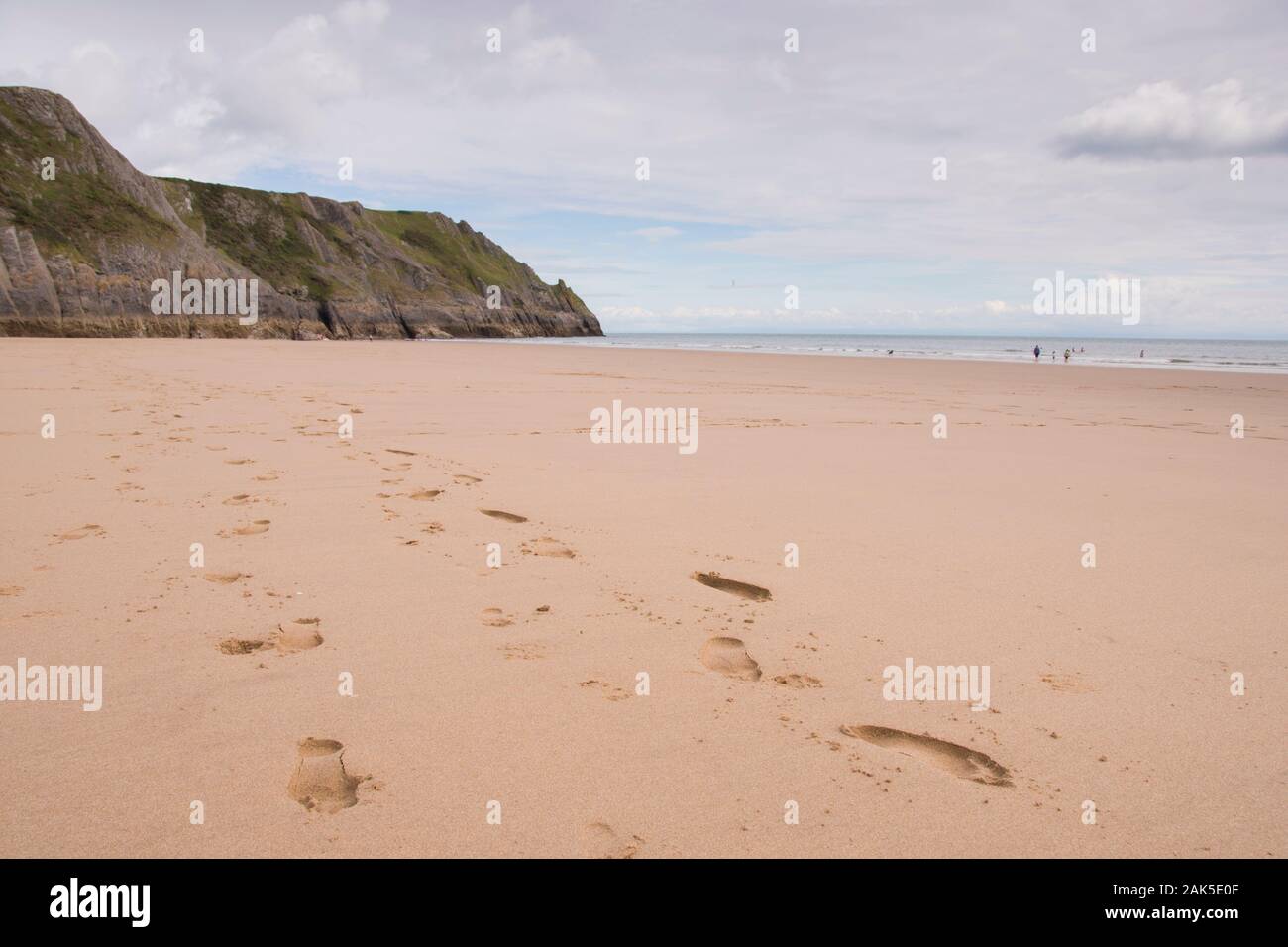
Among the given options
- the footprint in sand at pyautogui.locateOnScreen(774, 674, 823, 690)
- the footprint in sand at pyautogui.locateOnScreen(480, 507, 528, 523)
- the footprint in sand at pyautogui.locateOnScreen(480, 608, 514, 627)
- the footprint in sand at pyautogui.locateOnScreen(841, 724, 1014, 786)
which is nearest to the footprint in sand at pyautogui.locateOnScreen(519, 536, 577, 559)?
the footprint in sand at pyautogui.locateOnScreen(480, 507, 528, 523)

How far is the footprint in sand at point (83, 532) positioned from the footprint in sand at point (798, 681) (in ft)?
14.9

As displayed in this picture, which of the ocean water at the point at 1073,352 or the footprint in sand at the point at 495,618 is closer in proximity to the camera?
the footprint in sand at the point at 495,618

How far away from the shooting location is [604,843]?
2.32 meters

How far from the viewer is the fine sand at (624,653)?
2.44 metres

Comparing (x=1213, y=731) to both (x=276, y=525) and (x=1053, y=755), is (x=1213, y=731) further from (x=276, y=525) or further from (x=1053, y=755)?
(x=276, y=525)

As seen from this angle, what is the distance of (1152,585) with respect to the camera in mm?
4770

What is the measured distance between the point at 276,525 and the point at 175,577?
3.78 ft

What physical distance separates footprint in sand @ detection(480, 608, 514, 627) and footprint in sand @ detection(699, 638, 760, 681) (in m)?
1.02

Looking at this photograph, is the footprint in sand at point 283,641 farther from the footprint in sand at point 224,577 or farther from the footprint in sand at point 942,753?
the footprint in sand at point 942,753

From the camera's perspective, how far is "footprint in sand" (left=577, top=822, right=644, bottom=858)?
7.52 ft

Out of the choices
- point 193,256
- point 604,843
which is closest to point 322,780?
point 604,843

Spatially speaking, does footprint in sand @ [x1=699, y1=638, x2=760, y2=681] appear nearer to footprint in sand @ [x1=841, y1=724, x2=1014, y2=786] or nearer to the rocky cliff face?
footprint in sand @ [x1=841, y1=724, x2=1014, y2=786]

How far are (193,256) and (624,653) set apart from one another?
70.4 metres

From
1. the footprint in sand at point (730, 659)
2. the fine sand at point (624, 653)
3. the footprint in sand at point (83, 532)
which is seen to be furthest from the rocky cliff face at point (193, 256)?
the footprint in sand at point (730, 659)
